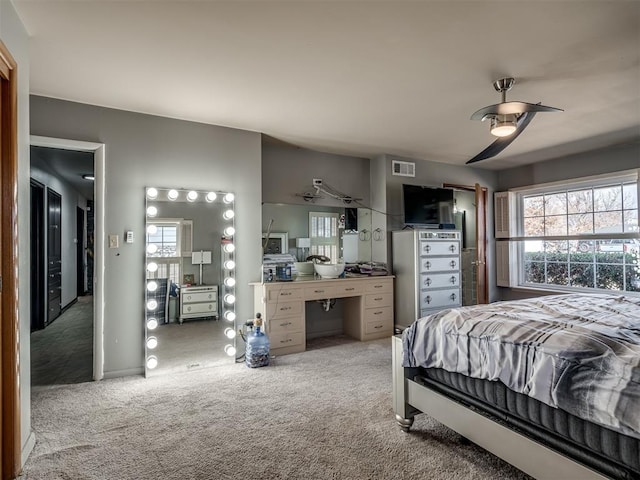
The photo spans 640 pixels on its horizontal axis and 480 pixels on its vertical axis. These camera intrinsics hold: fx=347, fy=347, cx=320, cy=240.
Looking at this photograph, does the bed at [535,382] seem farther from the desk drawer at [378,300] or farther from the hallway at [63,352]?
the hallway at [63,352]

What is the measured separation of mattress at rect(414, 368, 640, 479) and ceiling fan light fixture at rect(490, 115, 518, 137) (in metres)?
1.78

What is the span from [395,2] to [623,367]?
1.93m

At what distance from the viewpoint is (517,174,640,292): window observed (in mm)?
4422

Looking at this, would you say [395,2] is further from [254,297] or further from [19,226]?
[254,297]

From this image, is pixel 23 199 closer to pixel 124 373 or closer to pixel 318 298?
pixel 124 373

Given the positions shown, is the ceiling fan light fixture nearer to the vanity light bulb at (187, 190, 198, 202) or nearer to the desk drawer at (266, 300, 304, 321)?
the desk drawer at (266, 300, 304, 321)

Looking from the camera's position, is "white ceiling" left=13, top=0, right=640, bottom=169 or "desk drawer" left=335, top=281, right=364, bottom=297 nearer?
"white ceiling" left=13, top=0, right=640, bottom=169

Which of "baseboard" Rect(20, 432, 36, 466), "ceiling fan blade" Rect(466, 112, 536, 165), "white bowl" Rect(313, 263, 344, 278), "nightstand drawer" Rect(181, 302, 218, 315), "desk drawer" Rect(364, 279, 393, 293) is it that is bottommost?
"baseboard" Rect(20, 432, 36, 466)

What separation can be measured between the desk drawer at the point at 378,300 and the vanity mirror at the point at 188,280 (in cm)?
165

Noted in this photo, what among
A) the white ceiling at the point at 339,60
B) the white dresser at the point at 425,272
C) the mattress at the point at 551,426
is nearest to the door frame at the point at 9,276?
the white ceiling at the point at 339,60

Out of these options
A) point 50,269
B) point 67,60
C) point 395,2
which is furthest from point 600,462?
point 50,269

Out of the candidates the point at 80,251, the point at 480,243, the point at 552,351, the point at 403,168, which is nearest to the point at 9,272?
the point at 552,351

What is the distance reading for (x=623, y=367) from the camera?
1292mm

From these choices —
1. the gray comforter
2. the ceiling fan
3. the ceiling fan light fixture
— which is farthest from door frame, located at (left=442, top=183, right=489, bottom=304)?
the gray comforter
